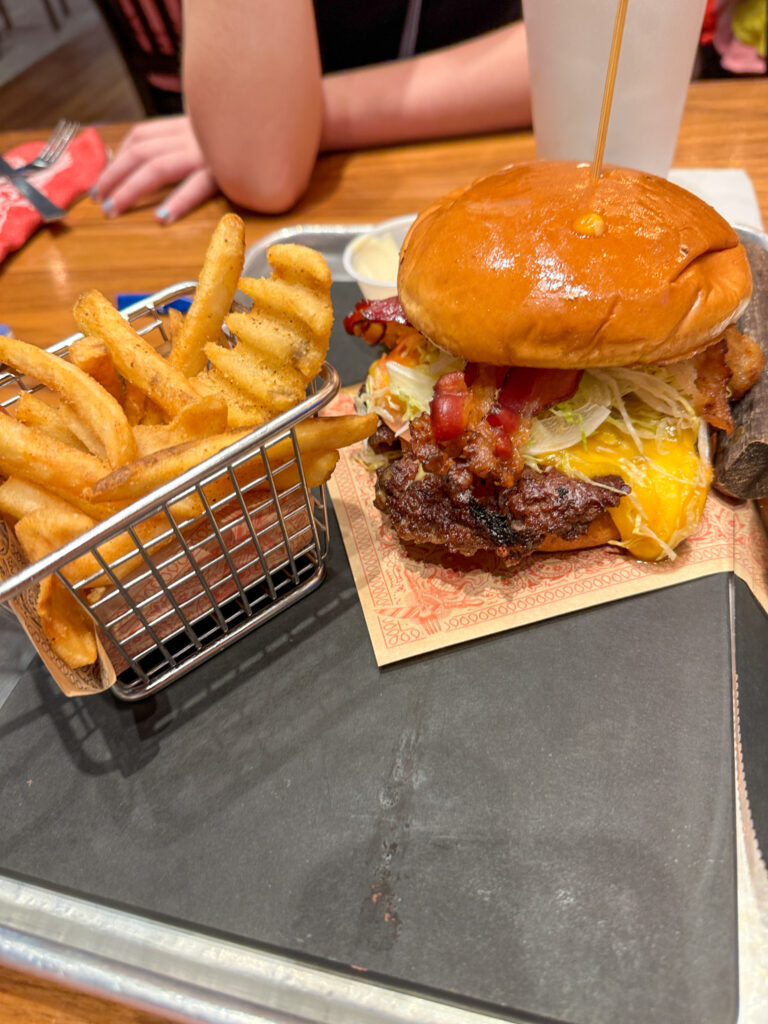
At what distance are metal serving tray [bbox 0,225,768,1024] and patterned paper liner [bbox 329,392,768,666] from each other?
4 centimetres

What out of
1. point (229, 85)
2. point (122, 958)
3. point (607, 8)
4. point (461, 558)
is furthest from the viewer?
point (229, 85)

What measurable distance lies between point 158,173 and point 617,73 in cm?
187

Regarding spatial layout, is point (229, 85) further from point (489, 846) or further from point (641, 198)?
point (489, 846)

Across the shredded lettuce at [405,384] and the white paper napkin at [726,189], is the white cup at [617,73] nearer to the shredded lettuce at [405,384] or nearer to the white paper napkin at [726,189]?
the white paper napkin at [726,189]

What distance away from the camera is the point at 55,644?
1.04 m

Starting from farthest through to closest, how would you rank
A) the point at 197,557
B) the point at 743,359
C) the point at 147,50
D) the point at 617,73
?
1. the point at 147,50
2. the point at 617,73
3. the point at 743,359
4. the point at 197,557

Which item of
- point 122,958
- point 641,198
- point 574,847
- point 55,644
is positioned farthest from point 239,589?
point 641,198

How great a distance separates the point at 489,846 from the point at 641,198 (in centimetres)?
122

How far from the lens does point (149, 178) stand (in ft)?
9.11

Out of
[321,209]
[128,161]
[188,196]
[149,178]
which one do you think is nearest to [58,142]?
[128,161]

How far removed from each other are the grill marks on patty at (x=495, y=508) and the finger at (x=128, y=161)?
89.7 inches

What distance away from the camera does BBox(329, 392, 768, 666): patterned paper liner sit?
1355 mm

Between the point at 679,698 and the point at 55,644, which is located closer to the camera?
the point at 55,644

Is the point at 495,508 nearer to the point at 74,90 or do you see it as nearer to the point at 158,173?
the point at 158,173
